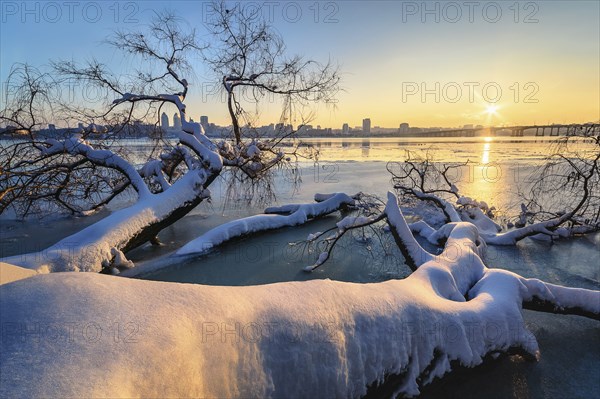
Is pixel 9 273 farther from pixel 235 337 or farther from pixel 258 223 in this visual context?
pixel 258 223

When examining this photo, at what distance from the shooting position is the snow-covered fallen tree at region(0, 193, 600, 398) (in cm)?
153

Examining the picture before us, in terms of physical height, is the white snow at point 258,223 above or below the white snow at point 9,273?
below

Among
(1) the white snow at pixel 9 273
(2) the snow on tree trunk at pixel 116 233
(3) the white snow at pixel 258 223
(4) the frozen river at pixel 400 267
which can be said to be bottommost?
(4) the frozen river at pixel 400 267

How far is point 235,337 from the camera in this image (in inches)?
76.9

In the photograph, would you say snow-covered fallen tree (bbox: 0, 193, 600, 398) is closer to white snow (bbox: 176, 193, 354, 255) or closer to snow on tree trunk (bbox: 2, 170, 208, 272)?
snow on tree trunk (bbox: 2, 170, 208, 272)

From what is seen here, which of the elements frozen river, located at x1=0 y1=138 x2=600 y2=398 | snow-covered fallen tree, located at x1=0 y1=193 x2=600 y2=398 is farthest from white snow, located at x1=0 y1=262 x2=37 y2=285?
frozen river, located at x1=0 y1=138 x2=600 y2=398

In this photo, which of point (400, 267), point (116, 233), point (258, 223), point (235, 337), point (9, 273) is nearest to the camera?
point (235, 337)

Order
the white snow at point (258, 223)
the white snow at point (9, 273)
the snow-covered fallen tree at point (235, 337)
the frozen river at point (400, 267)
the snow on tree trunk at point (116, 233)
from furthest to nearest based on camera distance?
the white snow at point (258, 223) < the snow on tree trunk at point (116, 233) < the frozen river at point (400, 267) < the white snow at point (9, 273) < the snow-covered fallen tree at point (235, 337)

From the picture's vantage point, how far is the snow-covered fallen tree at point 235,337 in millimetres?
1529

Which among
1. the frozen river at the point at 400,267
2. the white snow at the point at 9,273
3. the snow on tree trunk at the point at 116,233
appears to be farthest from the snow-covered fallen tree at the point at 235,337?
the snow on tree trunk at the point at 116,233

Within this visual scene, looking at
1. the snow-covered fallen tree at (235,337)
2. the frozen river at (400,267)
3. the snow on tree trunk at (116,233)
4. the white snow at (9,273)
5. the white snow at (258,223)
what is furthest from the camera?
the white snow at (258,223)

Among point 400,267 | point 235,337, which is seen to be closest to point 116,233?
point 235,337

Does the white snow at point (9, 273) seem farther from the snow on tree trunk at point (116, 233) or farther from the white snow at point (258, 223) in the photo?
the white snow at point (258, 223)

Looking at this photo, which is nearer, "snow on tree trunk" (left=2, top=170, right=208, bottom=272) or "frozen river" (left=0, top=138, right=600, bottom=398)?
"frozen river" (left=0, top=138, right=600, bottom=398)
